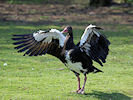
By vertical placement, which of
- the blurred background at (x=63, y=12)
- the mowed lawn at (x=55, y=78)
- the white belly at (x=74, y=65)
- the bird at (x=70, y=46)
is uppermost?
the bird at (x=70, y=46)

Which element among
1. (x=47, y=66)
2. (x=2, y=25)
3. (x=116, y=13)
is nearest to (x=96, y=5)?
(x=116, y=13)

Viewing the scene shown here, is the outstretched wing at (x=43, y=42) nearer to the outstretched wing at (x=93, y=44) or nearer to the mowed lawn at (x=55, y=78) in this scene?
the outstretched wing at (x=93, y=44)

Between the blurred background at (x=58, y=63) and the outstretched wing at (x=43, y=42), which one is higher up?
the outstretched wing at (x=43, y=42)

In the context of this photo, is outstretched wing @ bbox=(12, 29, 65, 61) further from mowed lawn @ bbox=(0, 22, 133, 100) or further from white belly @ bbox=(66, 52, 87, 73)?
mowed lawn @ bbox=(0, 22, 133, 100)

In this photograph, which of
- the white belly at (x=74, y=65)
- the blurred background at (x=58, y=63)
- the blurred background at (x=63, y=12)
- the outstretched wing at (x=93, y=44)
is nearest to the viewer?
the white belly at (x=74, y=65)

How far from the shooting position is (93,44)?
860cm

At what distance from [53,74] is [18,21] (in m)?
10.5

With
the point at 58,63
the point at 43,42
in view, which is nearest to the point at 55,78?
the point at 43,42

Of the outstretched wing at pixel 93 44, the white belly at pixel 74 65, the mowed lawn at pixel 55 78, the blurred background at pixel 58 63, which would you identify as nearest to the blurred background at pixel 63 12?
the blurred background at pixel 58 63

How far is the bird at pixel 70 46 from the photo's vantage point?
27.6 feet

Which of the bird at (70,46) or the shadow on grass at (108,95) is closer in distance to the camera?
the bird at (70,46)

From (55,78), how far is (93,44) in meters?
2.17

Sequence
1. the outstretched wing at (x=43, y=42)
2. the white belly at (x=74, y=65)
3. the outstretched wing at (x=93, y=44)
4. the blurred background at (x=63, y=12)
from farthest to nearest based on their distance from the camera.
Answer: the blurred background at (x=63, y=12) → the outstretched wing at (x=43, y=42) → the outstretched wing at (x=93, y=44) → the white belly at (x=74, y=65)

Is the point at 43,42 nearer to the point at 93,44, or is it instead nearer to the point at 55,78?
the point at 93,44
